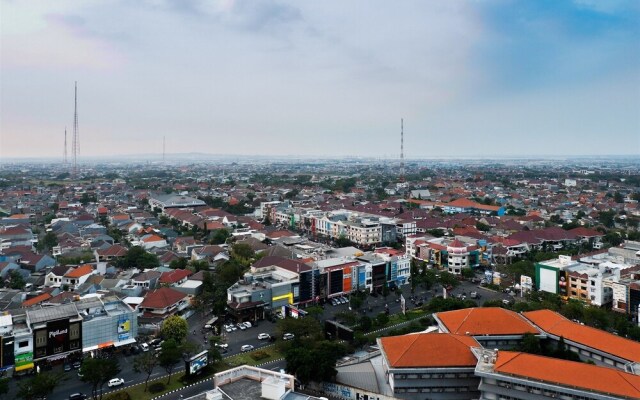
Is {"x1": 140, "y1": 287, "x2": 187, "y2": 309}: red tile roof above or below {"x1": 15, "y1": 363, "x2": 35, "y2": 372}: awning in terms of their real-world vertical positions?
above

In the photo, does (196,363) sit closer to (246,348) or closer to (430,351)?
(246,348)

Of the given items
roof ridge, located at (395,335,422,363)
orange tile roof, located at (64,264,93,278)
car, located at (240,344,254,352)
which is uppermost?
roof ridge, located at (395,335,422,363)

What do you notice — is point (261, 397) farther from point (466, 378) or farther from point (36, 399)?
point (36, 399)

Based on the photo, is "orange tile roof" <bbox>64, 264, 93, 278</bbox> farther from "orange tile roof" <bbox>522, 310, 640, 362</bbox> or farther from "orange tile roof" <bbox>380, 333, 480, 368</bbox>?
"orange tile roof" <bbox>522, 310, 640, 362</bbox>

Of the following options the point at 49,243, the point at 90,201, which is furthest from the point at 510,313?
the point at 90,201

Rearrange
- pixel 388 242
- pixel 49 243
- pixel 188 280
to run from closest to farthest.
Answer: pixel 188 280
pixel 49 243
pixel 388 242

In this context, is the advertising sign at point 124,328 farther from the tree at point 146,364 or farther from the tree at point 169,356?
the tree at point 169,356

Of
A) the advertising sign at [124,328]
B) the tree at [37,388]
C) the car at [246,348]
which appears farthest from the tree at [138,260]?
the tree at [37,388]

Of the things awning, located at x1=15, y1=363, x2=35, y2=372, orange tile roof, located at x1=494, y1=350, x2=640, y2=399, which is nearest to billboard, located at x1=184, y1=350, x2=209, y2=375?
awning, located at x1=15, y1=363, x2=35, y2=372
